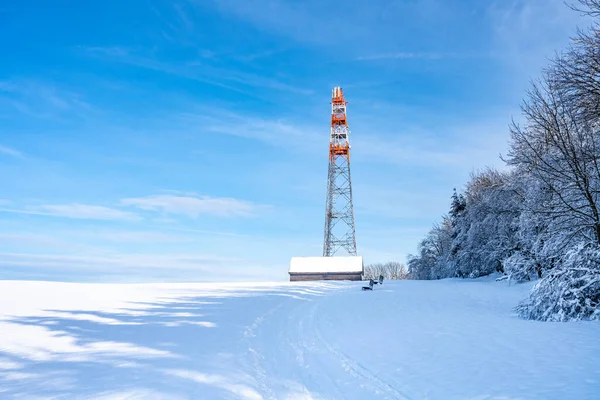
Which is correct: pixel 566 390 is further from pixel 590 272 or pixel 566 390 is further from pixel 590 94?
pixel 590 94

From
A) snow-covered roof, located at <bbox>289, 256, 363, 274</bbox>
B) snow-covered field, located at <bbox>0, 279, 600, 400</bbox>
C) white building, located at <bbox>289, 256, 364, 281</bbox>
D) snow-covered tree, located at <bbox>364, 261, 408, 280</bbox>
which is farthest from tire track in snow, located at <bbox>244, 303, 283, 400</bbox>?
snow-covered tree, located at <bbox>364, 261, 408, 280</bbox>

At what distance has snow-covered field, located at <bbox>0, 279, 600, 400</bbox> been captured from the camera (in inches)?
215

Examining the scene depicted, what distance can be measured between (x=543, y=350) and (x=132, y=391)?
23.9 feet

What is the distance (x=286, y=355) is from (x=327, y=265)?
32.5m

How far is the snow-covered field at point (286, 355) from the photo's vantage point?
5.47m

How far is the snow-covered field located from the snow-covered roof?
84.6 feet

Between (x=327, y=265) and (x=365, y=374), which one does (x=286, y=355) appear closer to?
(x=365, y=374)

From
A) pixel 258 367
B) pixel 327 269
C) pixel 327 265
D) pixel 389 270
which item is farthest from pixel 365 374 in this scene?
pixel 389 270

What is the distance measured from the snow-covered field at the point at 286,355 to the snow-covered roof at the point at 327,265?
84.6 ft

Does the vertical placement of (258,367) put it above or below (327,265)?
below

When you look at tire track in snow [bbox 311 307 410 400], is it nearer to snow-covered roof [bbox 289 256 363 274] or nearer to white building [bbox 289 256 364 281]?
white building [bbox 289 256 364 281]

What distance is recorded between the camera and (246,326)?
1084 centimetres

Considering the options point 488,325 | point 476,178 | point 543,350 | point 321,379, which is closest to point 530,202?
point 488,325

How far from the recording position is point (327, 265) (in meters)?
39.8
